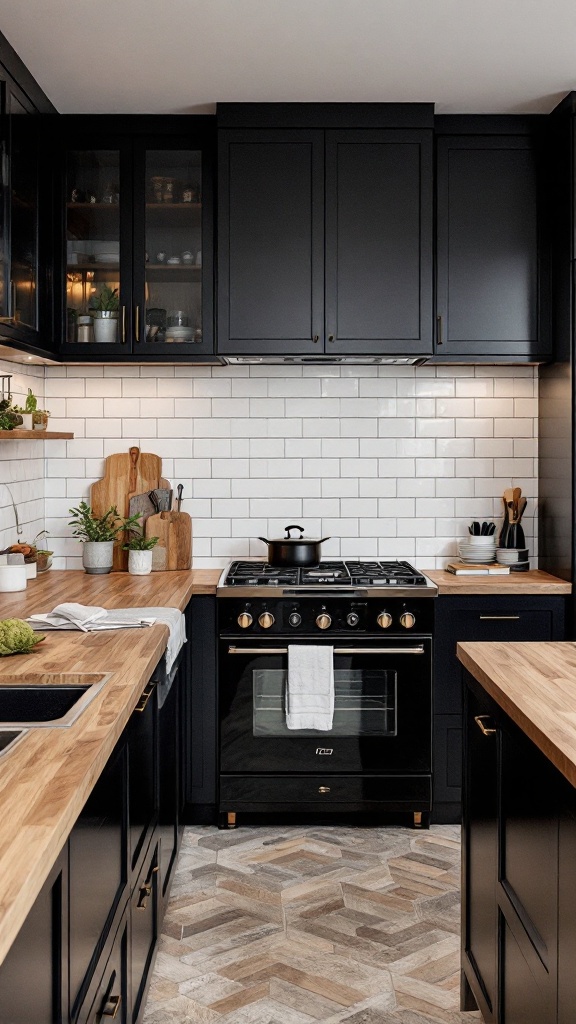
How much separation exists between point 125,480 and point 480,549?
1.69m

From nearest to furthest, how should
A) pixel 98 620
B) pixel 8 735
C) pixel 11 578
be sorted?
pixel 8 735 < pixel 98 620 < pixel 11 578

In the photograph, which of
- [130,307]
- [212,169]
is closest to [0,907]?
[130,307]

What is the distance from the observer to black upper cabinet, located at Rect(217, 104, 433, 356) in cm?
374

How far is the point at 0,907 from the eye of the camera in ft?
3.21

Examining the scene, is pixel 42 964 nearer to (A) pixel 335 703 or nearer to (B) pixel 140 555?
(A) pixel 335 703

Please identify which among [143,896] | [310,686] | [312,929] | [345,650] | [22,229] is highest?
[22,229]

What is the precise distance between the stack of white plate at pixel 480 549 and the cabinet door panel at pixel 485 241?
0.85 meters

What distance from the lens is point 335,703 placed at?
371 centimetres

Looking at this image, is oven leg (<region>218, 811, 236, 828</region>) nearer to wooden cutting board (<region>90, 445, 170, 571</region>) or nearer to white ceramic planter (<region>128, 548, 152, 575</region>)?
white ceramic planter (<region>128, 548, 152, 575</region>)

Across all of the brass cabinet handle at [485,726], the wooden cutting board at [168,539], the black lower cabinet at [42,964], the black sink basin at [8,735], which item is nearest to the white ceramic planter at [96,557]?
the wooden cutting board at [168,539]

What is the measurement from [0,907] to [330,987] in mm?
1920

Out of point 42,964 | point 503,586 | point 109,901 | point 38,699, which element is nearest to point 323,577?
point 503,586

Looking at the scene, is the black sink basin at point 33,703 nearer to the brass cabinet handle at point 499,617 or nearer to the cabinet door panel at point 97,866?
the cabinet door panel at point 97,866

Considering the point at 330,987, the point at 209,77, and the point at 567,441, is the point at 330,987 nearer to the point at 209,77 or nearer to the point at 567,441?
the point at 567,441
